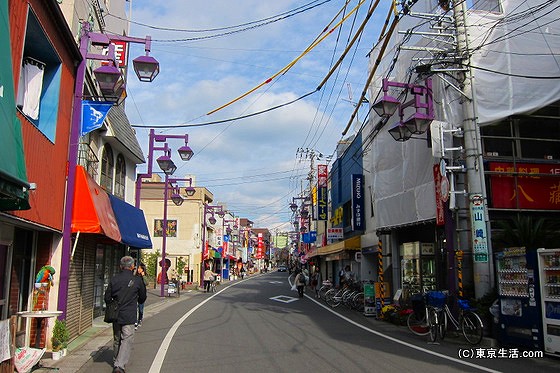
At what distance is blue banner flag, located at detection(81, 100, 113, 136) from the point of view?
A: 33.1 ft

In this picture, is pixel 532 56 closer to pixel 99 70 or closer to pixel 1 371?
pixel 99 70

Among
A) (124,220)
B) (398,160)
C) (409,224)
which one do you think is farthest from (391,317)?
(124,220)

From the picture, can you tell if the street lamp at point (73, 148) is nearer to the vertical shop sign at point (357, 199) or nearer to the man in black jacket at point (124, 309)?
the man in black jacket at point (124, 309)

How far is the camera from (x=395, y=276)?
19781 mm

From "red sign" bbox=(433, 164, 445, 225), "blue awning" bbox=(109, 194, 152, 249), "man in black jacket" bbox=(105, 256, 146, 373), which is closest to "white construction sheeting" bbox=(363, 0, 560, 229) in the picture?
"red sign" bbox=(433, 164, 445, 225)

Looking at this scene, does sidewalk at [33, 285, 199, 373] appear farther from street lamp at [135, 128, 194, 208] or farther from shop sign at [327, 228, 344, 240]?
shop sign at [327, 228, 344, 240]

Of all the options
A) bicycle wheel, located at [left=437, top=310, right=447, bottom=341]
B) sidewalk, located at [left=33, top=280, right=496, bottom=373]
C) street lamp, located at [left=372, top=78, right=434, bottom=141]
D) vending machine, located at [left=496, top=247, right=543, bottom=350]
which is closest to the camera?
sidewalk, located at [left=33, top=280, right=496, bottom=373]

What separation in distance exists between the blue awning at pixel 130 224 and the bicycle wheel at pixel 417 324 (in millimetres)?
8368

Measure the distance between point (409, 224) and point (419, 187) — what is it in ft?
4.66

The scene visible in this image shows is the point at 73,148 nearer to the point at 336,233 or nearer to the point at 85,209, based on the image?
the point at 85,209

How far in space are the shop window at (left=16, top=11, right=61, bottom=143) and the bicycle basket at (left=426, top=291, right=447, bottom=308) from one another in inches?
377

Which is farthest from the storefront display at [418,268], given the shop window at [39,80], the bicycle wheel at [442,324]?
the shop window at [39,80]

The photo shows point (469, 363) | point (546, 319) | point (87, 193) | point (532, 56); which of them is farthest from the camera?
point (532, 56)

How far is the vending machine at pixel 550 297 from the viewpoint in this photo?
902 centimetres
